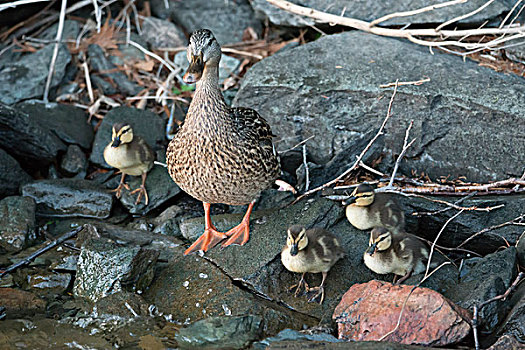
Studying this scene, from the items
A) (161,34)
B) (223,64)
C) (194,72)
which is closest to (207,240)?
(194,72)

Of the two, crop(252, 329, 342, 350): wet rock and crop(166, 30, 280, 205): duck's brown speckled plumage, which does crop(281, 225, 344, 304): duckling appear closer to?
crop(252, 329, 342, 350): wet rock

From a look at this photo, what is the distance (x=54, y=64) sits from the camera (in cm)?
683

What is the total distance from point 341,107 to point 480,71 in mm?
1246

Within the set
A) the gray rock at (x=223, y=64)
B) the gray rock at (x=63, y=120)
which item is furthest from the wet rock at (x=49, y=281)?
the gray rock at (x=223, y=64)

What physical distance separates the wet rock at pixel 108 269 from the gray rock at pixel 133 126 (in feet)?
6.39

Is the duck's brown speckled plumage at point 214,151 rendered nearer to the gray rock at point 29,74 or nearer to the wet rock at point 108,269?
the wet rock at point 108,269

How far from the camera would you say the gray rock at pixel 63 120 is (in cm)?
619

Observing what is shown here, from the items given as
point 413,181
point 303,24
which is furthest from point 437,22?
point 413,181

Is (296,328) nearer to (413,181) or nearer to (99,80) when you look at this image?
(413,181)

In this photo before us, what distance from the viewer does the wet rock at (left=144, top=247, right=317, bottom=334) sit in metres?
4.08

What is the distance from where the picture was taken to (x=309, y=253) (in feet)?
13.7

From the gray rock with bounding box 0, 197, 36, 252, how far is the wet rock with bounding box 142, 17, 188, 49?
9.25 feet

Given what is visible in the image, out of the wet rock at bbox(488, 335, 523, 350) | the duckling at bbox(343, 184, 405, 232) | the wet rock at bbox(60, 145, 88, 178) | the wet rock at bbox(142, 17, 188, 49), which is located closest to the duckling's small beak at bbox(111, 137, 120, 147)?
the wet rock at bbox(60, 145, 88, 178)

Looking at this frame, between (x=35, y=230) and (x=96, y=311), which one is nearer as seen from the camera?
(x=96, y=311)
